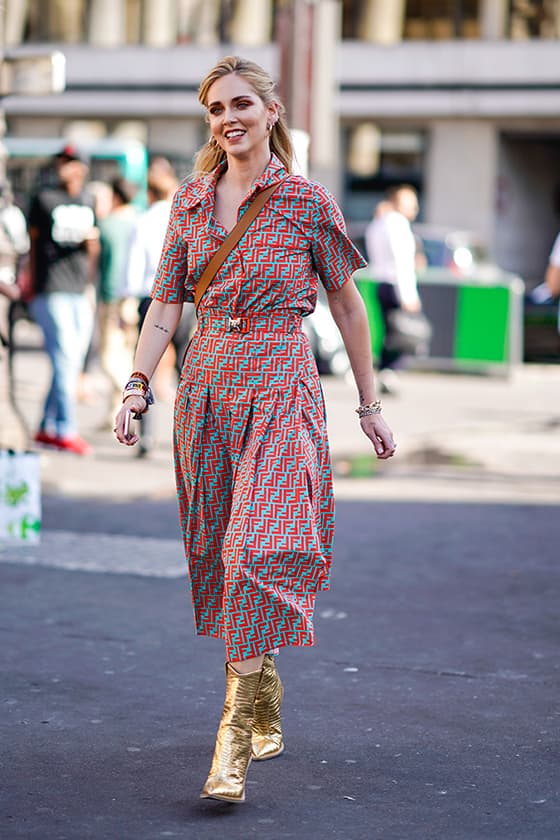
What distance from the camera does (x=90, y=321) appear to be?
11.6m

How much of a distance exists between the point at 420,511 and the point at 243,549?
5.12 m

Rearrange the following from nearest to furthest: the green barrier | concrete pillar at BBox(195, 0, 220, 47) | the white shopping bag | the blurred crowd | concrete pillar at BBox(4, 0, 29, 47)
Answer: the white shopping bag < the blurred crowd < the green barrier < concrete pillar at BBox(195, 0, 220, 47) < concrete pillar at BBox(4, 0, 29, 47)

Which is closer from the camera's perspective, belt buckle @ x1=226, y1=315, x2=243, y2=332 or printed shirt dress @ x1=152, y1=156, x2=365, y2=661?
printed shirt dress @ x1=152, y1=156, x2=365, y2=661

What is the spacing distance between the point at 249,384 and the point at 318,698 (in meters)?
Result: 1.39

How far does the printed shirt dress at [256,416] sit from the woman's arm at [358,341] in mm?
69

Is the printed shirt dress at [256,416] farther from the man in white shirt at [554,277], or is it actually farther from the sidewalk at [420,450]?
the man in white shirt at [554,277]

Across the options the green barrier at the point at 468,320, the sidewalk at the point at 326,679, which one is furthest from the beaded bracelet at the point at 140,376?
the green barrier at the point at 468,320

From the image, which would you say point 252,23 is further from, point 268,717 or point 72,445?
point 268,717

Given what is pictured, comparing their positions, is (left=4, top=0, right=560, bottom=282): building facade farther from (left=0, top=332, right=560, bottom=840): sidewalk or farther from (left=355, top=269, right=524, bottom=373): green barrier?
(left=0, top=332, right=560, bottom=840): sidewalk

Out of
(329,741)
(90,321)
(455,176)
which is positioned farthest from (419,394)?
(455,176)

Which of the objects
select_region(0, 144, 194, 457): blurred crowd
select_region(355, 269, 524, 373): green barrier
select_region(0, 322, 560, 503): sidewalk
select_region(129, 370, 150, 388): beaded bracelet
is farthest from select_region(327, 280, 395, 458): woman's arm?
select_region(355, 269, 524, 373): green barrier

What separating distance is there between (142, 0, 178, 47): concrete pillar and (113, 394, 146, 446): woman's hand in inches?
1443

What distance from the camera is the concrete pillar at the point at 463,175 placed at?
36.6m

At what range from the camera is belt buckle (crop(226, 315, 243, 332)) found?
4391mm
